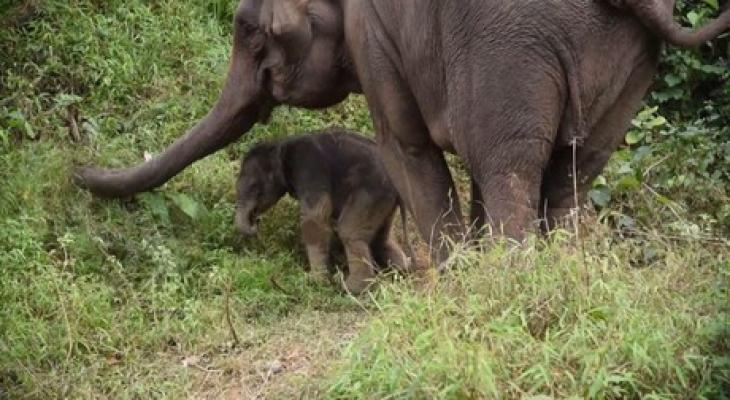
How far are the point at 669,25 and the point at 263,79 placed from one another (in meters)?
2.44

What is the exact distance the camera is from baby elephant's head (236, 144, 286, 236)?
8.53 m

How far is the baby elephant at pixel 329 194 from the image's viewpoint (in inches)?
330

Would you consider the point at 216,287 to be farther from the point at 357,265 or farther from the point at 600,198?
the point at 600,198

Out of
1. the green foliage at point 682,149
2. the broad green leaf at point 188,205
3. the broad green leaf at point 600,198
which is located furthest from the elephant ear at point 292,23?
the broad green leaf at point 600,198

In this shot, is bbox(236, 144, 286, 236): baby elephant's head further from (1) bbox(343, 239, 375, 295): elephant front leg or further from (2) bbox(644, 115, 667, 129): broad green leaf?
(2) bbox(644, 115, 667, 129): broad green leaf

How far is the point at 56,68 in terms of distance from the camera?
9.59m

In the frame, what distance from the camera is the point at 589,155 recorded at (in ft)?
23.3

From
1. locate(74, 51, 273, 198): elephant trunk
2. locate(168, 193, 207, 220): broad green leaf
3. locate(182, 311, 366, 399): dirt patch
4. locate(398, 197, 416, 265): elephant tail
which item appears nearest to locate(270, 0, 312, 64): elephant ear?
locate(74, 51, 273, 198): elephant trunk

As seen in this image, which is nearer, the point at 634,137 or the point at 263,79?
the point at 263,79

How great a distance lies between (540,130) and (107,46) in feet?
12.9

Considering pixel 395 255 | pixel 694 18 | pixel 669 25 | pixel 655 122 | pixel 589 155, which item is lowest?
pixel 395 255

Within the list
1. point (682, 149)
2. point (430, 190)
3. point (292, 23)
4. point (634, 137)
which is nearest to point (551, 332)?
point (430, 190)

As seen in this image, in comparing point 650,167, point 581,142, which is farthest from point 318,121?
point 581,142

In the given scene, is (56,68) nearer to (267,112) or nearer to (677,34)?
(267,112)
